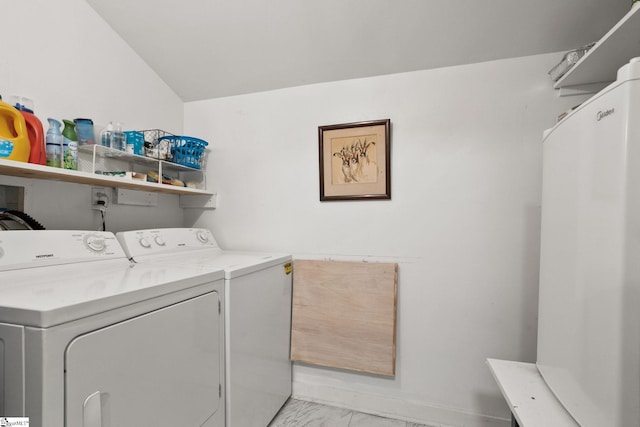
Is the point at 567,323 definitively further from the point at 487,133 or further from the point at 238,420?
the point at 238,420

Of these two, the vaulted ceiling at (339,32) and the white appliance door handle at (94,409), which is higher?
the vaulted ceiling at (339,32)

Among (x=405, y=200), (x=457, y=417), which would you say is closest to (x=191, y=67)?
(x=405, y=200)

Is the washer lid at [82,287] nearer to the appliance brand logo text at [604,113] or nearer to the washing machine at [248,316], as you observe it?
the washing machine at [248,316]

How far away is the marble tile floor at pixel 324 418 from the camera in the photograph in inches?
66.9

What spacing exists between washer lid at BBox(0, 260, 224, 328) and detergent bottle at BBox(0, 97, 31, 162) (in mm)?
452

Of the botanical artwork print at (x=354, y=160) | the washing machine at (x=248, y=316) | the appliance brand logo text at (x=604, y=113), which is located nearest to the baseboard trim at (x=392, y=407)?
the washing machine at (x=248, y=316)

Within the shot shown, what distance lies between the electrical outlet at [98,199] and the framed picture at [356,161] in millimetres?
1322

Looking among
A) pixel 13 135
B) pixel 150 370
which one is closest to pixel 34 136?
pixel 13 135

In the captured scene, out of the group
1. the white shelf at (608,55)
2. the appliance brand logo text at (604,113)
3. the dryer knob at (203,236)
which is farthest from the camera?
the dryer knob at (203,236)

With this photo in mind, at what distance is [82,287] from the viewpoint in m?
0.88

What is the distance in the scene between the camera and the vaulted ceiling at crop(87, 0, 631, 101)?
1416mm

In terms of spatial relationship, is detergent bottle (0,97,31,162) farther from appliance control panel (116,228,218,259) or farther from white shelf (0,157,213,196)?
appliance control panel (116,228,218,259)

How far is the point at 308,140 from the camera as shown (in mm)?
1990

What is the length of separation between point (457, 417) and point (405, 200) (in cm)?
133
